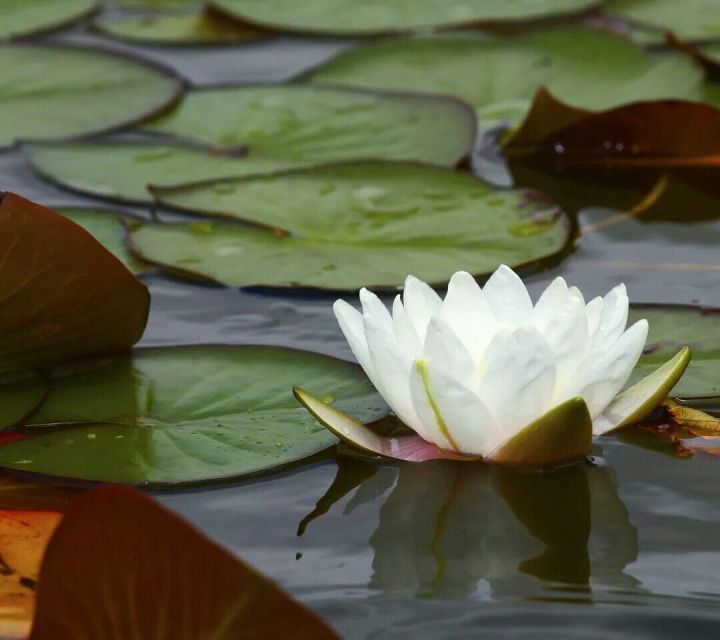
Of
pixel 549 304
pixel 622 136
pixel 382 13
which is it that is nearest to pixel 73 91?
pixel 382 13

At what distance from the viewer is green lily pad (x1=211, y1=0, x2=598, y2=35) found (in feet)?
9.55

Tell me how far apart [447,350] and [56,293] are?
498 millimetres

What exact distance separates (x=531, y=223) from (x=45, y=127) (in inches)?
40.0

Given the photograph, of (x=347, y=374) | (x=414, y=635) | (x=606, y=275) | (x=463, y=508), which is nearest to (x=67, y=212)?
(x=347, y=374)

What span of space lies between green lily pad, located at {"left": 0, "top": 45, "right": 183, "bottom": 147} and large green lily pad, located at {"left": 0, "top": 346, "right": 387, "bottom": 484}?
0.96 meters

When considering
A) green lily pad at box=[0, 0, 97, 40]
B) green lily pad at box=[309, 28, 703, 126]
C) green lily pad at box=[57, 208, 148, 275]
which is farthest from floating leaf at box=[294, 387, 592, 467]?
green lily pad at box=[0, 0, 97, 40]

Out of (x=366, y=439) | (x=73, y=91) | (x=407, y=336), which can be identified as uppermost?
(x=407, y=336)

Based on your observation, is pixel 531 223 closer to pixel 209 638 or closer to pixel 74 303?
pixel 74 303

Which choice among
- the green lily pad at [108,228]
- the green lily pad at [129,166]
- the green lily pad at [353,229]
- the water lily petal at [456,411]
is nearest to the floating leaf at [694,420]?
the water lily petal at [456,411]

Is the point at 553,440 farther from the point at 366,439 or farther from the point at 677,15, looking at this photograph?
the point at 677,15

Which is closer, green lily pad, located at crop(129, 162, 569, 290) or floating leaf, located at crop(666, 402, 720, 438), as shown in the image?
floating leaf, located at crop(666, 402, 720, 438)

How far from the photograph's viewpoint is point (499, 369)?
1271mm

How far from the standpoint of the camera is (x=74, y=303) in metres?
1.50

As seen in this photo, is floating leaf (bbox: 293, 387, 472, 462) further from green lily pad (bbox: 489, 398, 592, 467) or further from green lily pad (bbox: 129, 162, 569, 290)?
green lily pad (bbox: 129, 162, 569, 290)
